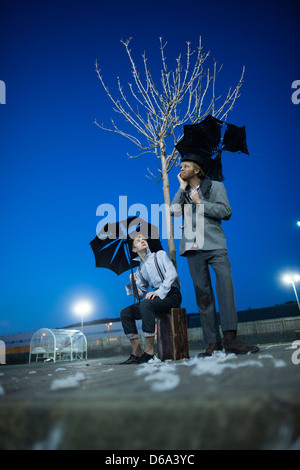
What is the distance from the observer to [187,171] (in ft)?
11.9

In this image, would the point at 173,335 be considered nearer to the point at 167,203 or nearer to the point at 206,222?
the point at 206,222

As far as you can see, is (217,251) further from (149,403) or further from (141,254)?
(149,403)

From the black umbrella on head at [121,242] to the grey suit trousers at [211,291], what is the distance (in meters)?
1.57

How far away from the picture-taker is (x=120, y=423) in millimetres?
629

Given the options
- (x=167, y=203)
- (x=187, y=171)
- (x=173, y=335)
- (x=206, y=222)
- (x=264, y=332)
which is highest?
(x=167, y=203)

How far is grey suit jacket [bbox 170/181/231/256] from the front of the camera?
326 cm

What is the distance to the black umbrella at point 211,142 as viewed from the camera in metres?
4.35

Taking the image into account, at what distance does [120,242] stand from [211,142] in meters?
2.47

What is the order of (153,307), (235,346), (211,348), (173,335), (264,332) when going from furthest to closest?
(264,332) → (153,307) → (173,335) → (211,348) → (235,346)

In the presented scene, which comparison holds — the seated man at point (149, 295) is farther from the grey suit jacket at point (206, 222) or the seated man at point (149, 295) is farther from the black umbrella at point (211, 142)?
the black umbrella at point (211, 142)

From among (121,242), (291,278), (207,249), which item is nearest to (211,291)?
(207,249)

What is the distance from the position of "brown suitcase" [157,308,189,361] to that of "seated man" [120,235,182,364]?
19 cm

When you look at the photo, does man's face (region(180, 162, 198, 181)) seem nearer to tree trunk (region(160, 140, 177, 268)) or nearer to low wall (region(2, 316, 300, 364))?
tree trunk (region(160, 140, 177, 268))
